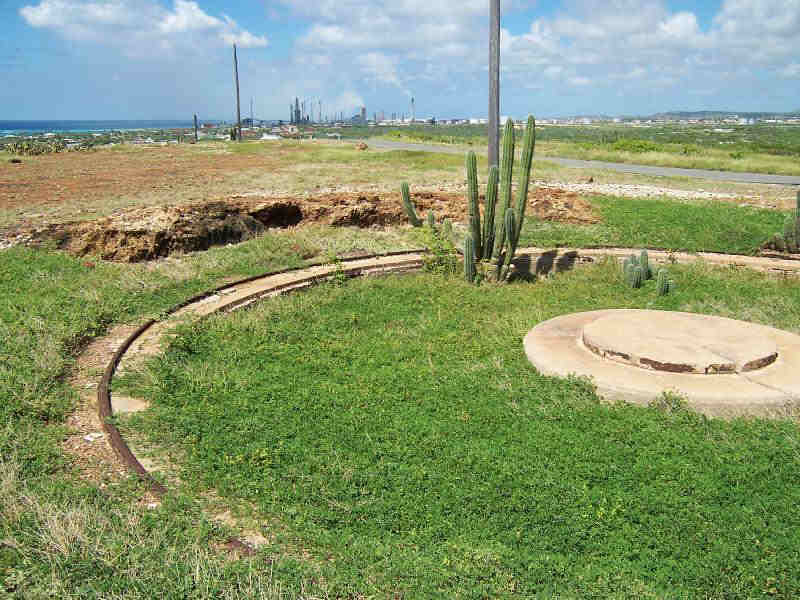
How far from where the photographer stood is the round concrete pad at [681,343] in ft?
21.3

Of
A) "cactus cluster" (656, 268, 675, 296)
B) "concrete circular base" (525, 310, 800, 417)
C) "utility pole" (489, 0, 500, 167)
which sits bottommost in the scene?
"concrete circular base" (525, 310, 800, 417)

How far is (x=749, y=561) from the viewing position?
3.87 metres

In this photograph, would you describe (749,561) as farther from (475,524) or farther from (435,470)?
(435,470)

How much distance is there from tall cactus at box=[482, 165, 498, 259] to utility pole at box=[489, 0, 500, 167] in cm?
129

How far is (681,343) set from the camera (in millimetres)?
6980

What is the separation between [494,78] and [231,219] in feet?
19.3

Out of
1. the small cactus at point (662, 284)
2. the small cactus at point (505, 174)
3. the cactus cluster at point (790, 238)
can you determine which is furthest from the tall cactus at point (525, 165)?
the cactus cluster at point (790, 238)

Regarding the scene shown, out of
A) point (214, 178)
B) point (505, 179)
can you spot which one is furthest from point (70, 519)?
point (214, 178)

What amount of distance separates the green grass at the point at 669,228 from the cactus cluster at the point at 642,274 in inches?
80.1

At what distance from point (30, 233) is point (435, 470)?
10475mm

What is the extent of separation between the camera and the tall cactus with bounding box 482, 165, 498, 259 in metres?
10.5

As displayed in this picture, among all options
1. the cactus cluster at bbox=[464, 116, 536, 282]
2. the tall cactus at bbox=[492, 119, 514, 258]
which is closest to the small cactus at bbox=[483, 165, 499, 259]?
the cactus cluster at bbox=[464, 116, 536, 282]

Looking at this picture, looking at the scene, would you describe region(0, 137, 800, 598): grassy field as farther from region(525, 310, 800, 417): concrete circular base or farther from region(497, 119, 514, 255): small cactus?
region(497, 119, 514, 255): small cactus

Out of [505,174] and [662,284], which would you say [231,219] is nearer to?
[505,174]
